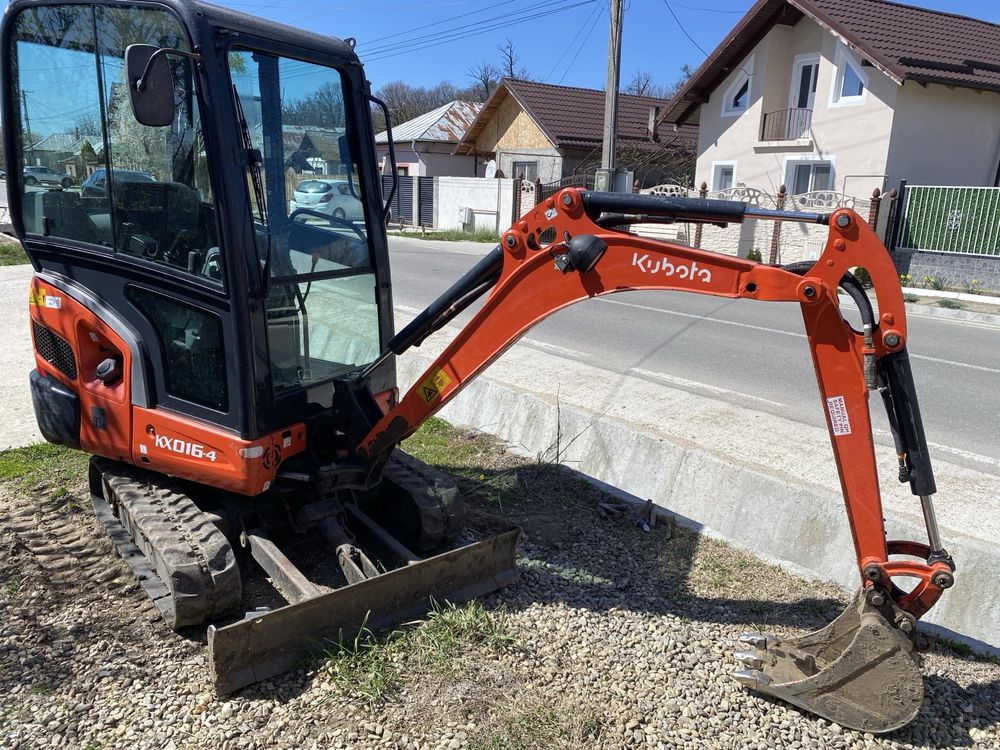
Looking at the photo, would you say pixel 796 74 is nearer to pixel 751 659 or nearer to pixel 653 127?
pixel 653 127

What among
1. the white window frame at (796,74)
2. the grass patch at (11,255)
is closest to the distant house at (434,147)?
the white window frame at (796,74)

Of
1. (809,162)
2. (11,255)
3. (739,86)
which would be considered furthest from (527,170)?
(11,255)

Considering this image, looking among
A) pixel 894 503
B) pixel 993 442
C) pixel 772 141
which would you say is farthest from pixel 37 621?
pixel 772 141

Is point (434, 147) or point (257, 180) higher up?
point (434, 147)

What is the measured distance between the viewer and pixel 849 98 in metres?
19.6

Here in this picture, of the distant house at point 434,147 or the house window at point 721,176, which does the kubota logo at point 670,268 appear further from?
the distant house at point 434,147

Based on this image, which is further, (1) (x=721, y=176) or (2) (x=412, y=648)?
(1) (x=721, y=176)

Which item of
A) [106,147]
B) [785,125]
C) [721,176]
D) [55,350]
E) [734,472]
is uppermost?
[785,125]

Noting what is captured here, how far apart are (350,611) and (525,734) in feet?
3.21

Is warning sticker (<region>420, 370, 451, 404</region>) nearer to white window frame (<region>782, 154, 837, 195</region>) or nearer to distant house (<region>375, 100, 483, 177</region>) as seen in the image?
white window frame (<region>782, 154, 837, 195</region>)

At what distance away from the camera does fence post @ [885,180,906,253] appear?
17156 millimetres

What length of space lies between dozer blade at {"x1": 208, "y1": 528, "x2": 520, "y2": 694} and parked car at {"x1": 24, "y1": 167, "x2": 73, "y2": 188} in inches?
99.8

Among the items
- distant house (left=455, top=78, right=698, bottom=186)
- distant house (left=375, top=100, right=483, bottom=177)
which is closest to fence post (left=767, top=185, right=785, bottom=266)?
distant house (left=455, top=78, right=698, bottom=186)

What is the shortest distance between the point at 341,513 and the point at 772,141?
2050 cm
